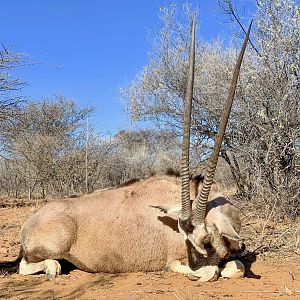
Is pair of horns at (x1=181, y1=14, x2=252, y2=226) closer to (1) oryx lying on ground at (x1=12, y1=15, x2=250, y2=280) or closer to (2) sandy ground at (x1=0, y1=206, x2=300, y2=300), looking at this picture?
(1) oryx lying on ground at (x1=12, y1=15, x2=250, y2=280)

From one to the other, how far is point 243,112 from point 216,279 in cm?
456

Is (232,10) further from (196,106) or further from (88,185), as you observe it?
(88,185)

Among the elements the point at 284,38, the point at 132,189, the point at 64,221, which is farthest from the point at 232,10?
the point at 64,221

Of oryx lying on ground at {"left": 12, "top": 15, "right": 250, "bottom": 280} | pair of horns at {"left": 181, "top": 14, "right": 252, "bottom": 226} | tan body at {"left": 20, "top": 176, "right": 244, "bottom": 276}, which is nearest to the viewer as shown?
pair of horns at {"left": 181, "top": 14, "right": 252, "bottom": 226}

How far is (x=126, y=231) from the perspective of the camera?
5.12 m

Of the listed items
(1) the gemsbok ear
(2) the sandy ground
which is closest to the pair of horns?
(1) the gemsbok ear

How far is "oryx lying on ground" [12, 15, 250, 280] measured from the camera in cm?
464

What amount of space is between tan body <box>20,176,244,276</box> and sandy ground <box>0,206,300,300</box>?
140mm

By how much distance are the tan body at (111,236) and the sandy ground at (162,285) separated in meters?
0.14

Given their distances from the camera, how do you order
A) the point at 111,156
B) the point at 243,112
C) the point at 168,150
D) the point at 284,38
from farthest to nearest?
the point at 111,156 → the point at 168,150 → the point at 243,112 → the point at 284,38

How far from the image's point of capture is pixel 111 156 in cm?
1752

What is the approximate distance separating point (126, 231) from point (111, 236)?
16 cm

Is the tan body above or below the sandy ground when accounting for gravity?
above

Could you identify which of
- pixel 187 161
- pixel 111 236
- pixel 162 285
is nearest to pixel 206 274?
pixel 162 285
